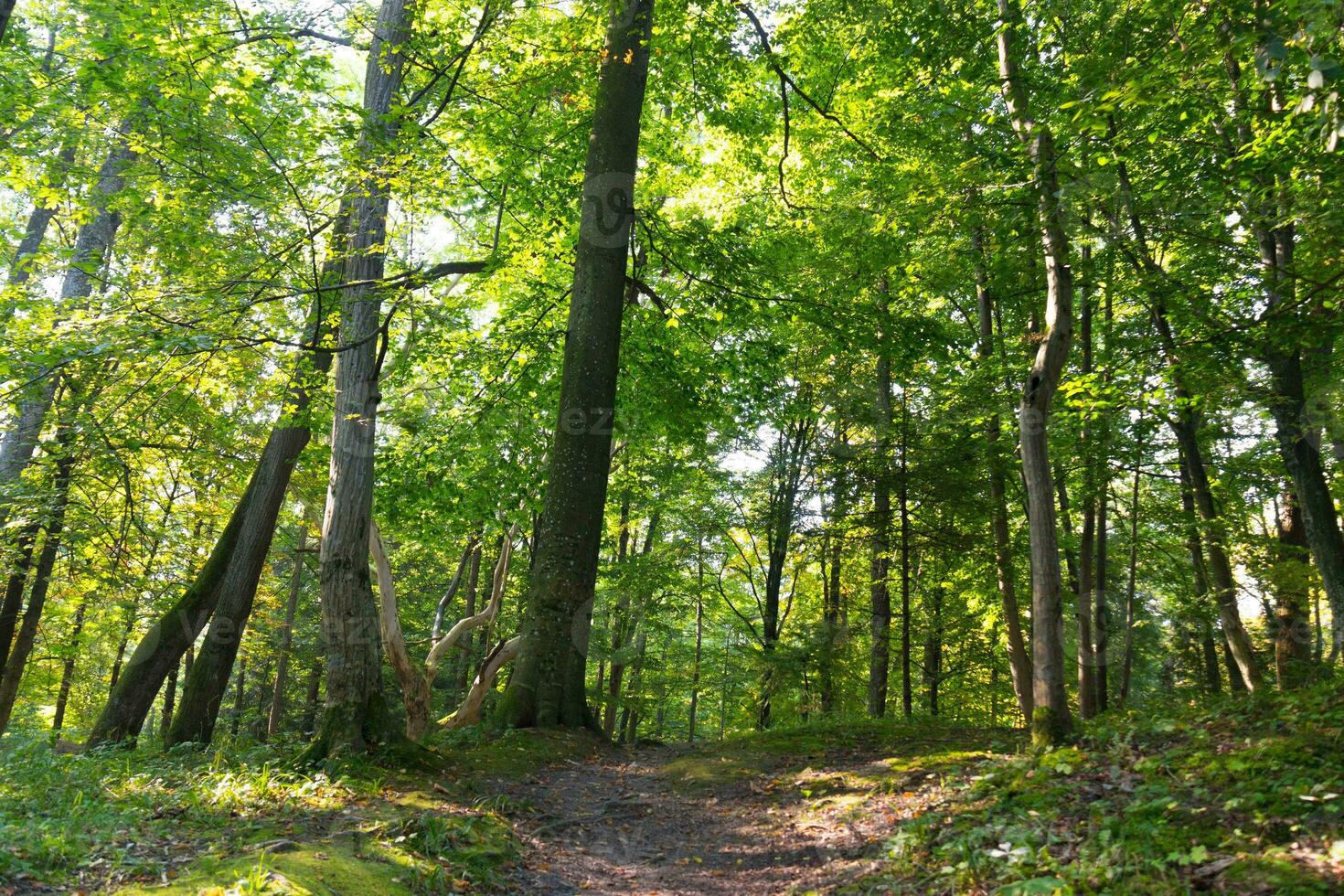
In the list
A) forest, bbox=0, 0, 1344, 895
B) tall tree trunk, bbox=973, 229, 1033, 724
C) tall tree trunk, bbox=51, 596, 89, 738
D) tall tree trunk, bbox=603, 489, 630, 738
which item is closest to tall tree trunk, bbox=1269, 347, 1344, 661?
forest, bbox=0, 0, 1344, 895

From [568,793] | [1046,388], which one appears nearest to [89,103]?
[568,793]

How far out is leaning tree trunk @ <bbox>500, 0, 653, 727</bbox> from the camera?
811cm

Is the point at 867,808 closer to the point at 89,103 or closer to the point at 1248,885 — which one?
the point at 1248,885

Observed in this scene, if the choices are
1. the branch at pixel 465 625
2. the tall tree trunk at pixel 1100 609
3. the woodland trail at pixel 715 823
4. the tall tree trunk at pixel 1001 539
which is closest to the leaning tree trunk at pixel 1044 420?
the woodland trail at pixel 715 823

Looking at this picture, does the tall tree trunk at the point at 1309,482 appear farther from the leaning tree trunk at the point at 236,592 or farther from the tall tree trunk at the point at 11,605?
the tall tree trunk at the point at 11,605

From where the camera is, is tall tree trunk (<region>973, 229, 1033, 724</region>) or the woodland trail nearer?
the woodland trail

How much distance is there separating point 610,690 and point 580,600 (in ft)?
46.2

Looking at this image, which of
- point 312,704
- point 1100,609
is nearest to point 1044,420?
point 1100,609

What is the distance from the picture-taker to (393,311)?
666cm

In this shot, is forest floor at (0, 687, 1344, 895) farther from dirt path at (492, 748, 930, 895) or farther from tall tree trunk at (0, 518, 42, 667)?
tall tree trunk at (0, 518, 42, 667)

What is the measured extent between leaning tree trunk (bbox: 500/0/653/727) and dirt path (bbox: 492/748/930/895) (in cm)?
115

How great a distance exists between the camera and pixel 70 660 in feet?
61.4

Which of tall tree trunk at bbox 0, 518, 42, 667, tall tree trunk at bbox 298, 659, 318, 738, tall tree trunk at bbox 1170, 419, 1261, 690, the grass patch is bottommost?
tall tree trunk at bbox 298, 659, 318, 738

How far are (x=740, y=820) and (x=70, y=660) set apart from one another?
20.1m
